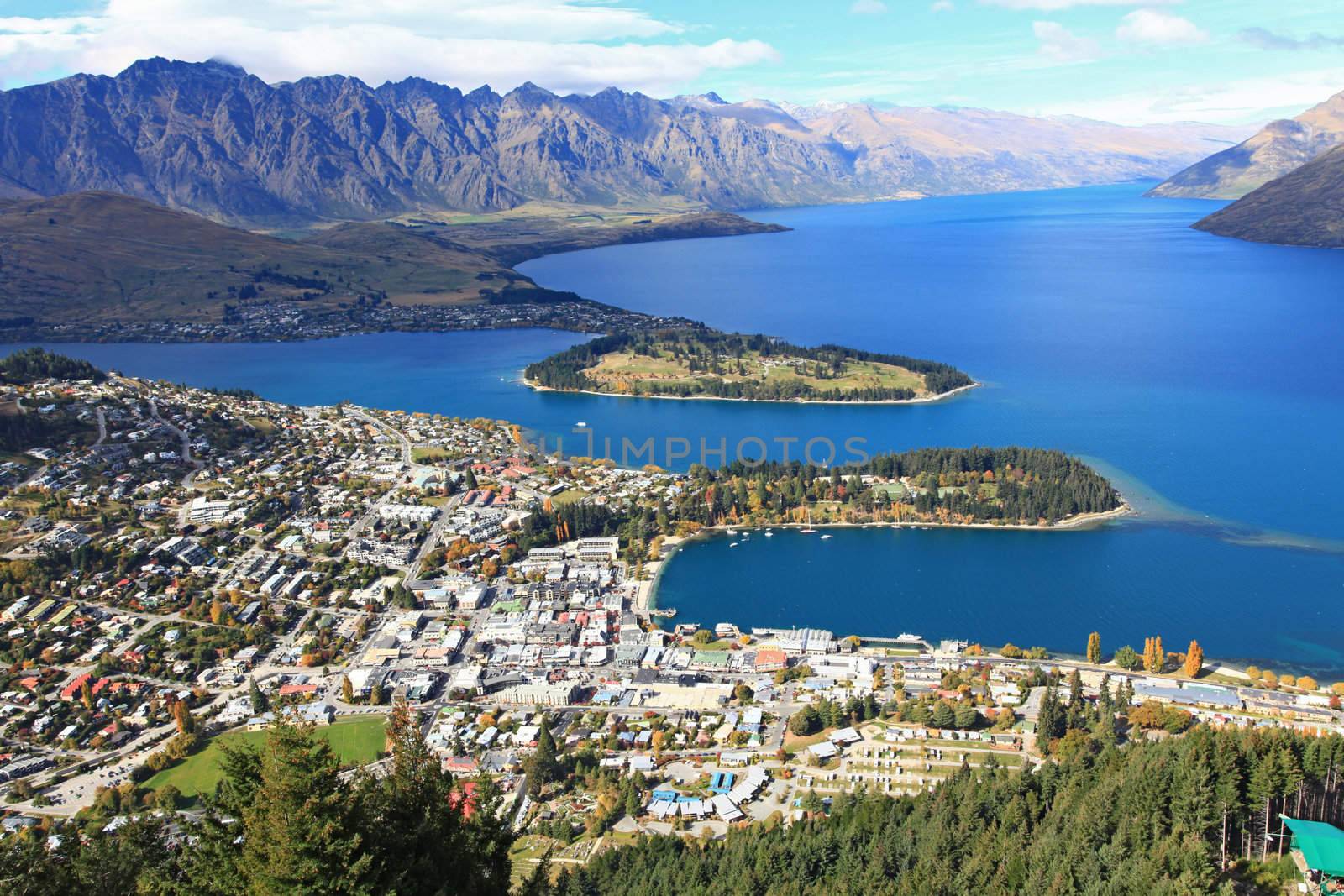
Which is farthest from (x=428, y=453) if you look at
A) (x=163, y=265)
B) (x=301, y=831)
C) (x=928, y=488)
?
(x=163, y=265)

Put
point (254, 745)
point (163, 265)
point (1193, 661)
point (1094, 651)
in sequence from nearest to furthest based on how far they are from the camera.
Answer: point (254, 745) → point (1193, 661) → point (1094, 651) → point (163, 265)

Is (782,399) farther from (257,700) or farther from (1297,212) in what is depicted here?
(1297,212)

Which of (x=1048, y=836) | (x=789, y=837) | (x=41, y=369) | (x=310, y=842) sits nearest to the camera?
(x=310, y=842)

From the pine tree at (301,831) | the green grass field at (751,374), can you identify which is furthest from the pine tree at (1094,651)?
the green grass field at (751,374)

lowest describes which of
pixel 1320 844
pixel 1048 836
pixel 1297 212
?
pixel 1048 836

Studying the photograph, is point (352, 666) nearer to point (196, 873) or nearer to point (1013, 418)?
point (196, 873)

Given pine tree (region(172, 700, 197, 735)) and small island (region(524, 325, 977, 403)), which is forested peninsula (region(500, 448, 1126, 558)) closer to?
pine tree (region(172, 700, 197, 735))

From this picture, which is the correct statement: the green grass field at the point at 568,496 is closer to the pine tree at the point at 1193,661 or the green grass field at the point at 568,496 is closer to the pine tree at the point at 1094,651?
the pine tree at the point at 1094,651
